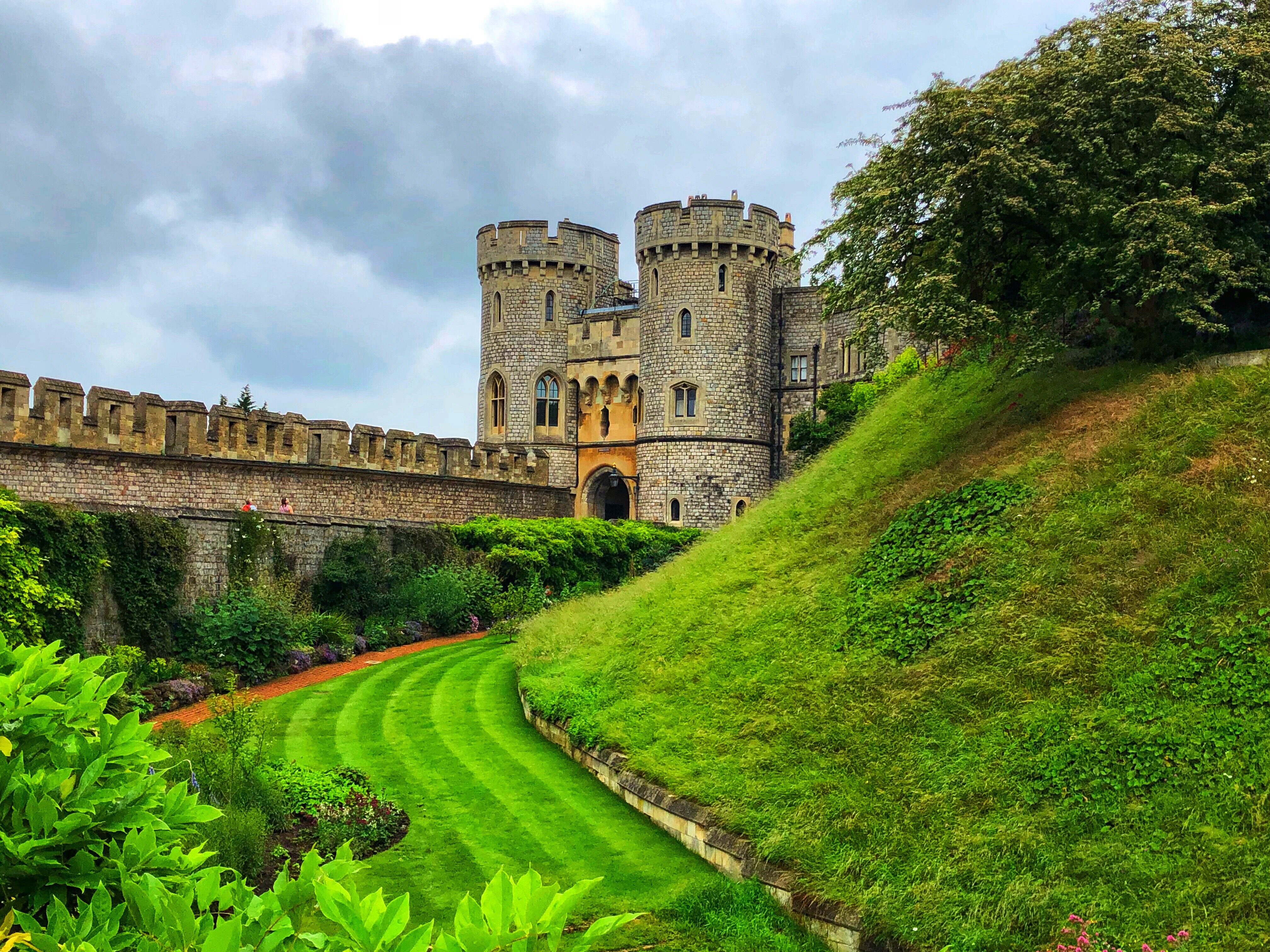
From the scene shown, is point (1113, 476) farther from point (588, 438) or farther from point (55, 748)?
point (588, 438)

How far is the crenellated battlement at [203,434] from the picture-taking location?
20.7 metres

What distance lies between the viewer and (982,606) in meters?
10.9

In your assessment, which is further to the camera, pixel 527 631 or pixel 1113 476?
pixel 527 631

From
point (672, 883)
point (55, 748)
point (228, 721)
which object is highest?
point (55, 748)

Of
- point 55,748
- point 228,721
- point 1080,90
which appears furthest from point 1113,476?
point 55,748

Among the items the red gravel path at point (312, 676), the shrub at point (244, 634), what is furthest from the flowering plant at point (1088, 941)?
the shrub at point (244, 634)

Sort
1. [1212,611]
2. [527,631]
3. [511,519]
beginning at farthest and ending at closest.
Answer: [511,519] → [527,631] → [1212,611]

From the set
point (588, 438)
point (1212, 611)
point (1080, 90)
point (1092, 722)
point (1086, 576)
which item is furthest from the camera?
point (588, 438)

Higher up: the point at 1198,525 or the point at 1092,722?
the point at 1198,525

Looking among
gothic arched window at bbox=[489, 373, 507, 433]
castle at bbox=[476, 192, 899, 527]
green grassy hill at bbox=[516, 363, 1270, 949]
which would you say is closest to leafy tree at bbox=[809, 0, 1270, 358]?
green grassy hill at bbox=[516, 363, 1270, 949]

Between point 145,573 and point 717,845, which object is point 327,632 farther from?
point 717,845

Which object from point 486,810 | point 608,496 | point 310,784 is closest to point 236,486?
point 310,784

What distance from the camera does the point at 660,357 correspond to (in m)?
39.7

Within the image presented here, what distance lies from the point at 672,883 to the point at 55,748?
6143 mm
